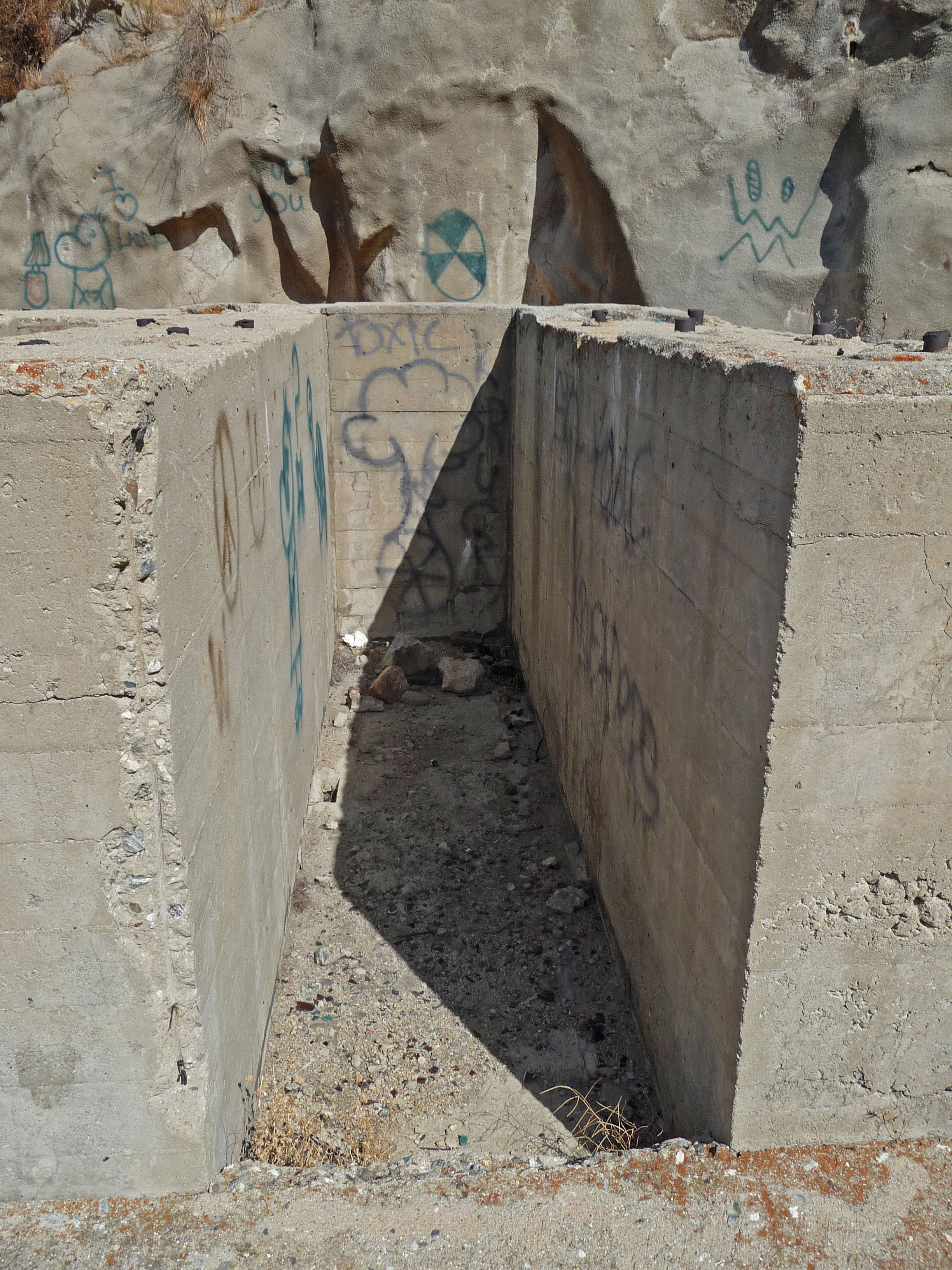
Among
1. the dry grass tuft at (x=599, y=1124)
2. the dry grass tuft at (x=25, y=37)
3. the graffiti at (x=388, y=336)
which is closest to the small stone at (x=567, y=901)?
the dry grass tuft at (x=599, y=1124)

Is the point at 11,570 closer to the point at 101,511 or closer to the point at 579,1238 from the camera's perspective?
the point at 101,511

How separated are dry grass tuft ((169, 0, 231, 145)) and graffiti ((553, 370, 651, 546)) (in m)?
8.98

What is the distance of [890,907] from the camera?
2545 millimetres

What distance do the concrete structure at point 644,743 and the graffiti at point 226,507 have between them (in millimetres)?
24

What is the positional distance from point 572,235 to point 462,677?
7.50 meters

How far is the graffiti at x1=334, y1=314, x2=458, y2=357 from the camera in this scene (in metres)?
6.98

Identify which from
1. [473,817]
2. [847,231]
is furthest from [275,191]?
[473,817]

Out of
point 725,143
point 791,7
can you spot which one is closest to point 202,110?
point 725,143

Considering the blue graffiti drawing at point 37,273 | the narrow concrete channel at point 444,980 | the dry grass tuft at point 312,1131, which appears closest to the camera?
the dry grass tuft at point 312,1131

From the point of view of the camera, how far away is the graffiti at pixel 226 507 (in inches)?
A: 110

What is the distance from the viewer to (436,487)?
24.4 ft

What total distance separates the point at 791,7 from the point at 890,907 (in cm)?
1147

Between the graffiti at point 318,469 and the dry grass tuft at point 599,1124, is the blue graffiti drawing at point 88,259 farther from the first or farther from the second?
the dry grass tuft at point 599,1124

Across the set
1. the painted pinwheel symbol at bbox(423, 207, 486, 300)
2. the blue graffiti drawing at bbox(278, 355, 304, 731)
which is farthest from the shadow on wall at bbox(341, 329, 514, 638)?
the painted pinwheel symbol at bbox(423, 207, 486, 300)
